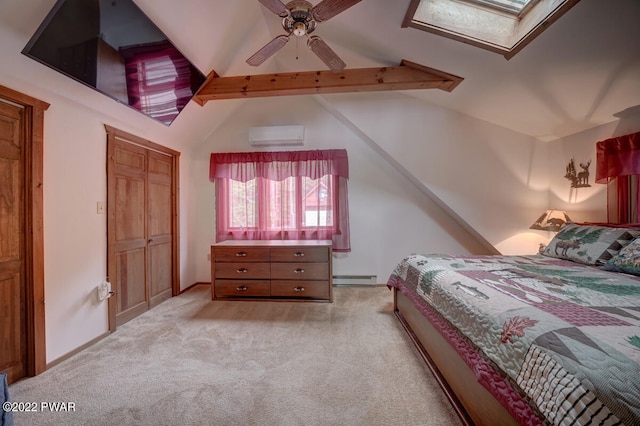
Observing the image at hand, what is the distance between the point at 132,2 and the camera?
1.55 meters

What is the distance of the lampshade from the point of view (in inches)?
103

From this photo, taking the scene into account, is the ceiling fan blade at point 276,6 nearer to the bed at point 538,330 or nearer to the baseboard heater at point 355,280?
the bed at point 538,330

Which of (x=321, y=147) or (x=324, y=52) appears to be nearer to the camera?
(x=324, y=52)

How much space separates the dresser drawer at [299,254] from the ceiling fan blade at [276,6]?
2193 millimetres

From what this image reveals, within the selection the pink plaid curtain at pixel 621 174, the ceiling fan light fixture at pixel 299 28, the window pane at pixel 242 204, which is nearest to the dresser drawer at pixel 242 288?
the window pane at pixel 242 204

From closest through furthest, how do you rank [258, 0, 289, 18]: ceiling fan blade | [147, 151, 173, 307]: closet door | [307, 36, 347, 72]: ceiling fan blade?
1. [258, 0, 289, 18]: ceiling fan blade
2. [307, 36, 347, 72]: ceiling fan blade
3. [147, 151, 173, 307]: closet door

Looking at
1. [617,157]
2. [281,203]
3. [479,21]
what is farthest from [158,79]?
[617,157]

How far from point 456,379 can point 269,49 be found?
252 cm

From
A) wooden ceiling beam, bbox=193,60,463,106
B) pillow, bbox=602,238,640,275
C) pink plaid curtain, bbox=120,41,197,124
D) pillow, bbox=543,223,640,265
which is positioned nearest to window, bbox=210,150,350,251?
wooden ceiling beam, bbox=193,60,463,106

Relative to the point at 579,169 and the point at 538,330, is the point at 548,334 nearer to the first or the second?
the point at 538,330

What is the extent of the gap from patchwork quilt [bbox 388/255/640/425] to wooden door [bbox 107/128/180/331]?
2841 millimetres

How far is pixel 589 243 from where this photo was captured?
6.61 feet

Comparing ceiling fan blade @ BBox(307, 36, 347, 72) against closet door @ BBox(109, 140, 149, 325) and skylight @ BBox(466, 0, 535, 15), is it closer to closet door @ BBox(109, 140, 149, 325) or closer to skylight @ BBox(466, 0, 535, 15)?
skylight @ BBox(466, 0, 535, 15)

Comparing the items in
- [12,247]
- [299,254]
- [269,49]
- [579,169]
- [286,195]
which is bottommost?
[299,254]
